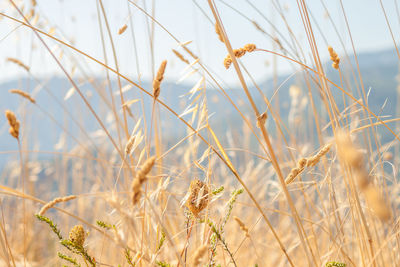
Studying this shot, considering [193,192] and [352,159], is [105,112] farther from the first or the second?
[352,159]

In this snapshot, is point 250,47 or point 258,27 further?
point 258,27

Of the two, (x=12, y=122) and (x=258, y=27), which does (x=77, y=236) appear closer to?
(x=12, y=122)

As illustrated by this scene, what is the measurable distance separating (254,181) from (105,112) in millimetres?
962

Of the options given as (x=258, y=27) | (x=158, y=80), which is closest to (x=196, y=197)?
(x=158, y=80)

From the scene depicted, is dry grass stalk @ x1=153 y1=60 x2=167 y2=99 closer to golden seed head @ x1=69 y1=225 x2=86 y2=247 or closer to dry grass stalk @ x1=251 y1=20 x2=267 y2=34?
golden seed head @ x1=69 y1=225 x2=86 y2=247

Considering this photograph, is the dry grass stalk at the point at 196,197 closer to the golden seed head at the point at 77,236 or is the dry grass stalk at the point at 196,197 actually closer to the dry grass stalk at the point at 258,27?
the golden seed head at the point at 77,236

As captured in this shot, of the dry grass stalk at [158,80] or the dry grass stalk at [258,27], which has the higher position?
the dry grass stalk at [258,27]

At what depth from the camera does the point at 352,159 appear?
0.18 metres

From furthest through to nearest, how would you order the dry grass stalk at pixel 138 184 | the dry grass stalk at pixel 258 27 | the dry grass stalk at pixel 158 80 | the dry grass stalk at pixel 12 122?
→ 1. the dry grass stalk at pixel 258 27
2. the dry grass stalk at pixel 12 122
3. the dry grass stalk at pixel 158 80
4. the dry grass stalk at pixel 138 184

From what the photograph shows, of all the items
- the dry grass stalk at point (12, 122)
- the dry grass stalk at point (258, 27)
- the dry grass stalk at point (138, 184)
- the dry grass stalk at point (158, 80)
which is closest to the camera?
the dry grass stalk at point (138, 184)

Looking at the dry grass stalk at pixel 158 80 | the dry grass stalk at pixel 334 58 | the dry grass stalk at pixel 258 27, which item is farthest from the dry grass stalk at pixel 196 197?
the dry grass stalk at pixel 258 27

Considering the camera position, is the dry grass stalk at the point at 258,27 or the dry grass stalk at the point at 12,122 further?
the dry grass stalk at the point at 258,27

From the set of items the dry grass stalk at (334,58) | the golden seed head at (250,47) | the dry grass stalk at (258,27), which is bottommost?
the golden seed head at (250,47)

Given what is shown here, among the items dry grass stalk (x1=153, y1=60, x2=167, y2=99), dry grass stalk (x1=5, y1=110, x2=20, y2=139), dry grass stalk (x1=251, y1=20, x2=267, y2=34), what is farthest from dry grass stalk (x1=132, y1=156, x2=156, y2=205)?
dry grass stalk (x1=251, y1=20, x2=267, y2=34)
